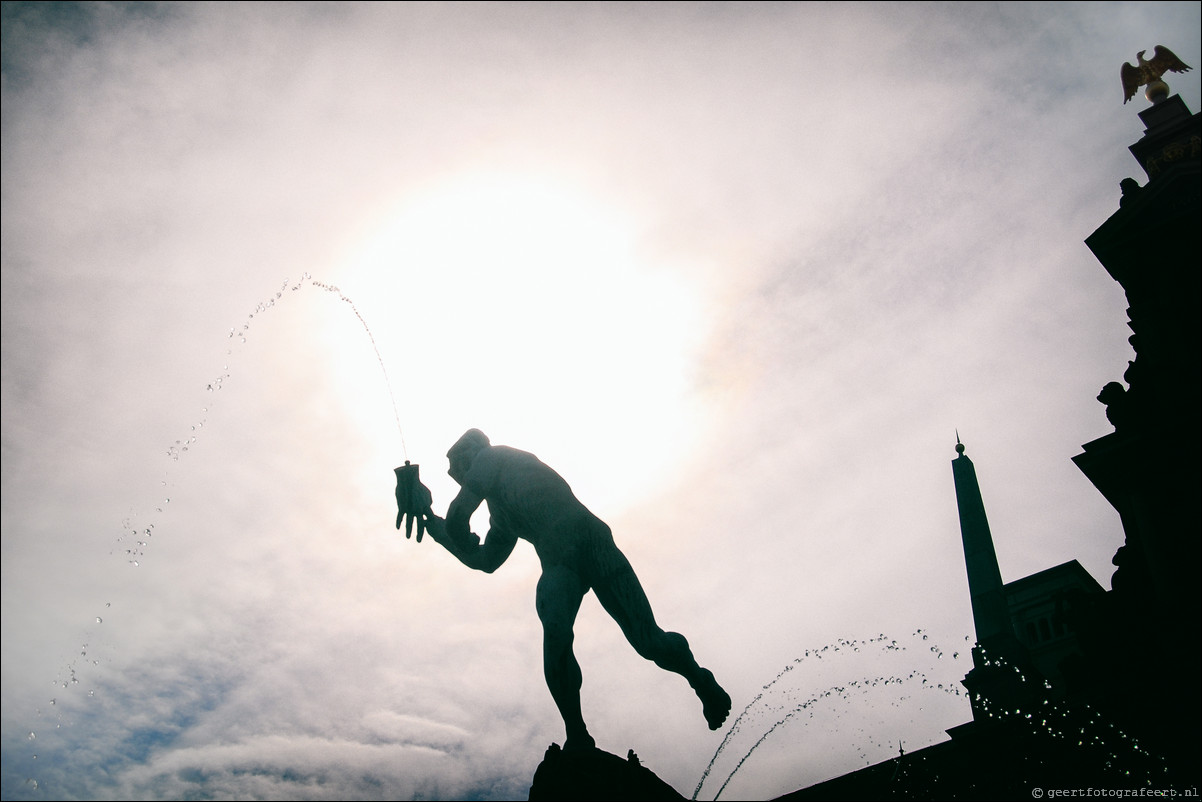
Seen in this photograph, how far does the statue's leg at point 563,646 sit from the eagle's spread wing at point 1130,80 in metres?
18.1

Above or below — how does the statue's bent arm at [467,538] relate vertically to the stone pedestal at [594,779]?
above

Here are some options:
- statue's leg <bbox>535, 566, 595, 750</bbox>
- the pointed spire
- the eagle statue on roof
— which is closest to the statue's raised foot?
statue's leg <bbox>535, 566, 595, 750</bbox>

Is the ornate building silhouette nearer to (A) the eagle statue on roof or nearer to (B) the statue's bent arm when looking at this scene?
(A) the eagle statue on roof

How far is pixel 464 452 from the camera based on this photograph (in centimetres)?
988

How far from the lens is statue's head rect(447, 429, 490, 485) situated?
987 cm

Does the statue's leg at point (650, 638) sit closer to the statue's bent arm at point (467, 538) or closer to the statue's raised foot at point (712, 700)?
the statue's raised foot at point (712, 700)

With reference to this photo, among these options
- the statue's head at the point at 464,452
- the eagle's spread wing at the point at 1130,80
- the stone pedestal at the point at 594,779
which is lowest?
the stone pedestal at the point at 594,779

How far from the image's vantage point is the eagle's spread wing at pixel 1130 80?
19.6 metres

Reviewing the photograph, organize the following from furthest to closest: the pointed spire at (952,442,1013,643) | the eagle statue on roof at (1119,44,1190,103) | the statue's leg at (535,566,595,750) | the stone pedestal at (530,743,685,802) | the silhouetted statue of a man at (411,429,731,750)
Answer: the pointed spire at (952,442,1013,643) → the eagle statue on roof at (1119,44,1190,103) → the silhouetted statue of a man at (411,429,731,750) → the statue's leg at (535,566,595,750) → the stone pedestal at (530,743,685,802)

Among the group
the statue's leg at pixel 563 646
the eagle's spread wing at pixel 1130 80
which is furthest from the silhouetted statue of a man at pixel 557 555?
the eagle's spread wing at pixel 1130 80

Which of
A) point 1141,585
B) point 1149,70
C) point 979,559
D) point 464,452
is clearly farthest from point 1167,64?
point 979,559

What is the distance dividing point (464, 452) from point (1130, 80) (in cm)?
1786

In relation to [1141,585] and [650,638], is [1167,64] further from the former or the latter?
[650,638]

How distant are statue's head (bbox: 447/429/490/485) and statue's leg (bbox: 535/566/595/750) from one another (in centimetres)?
185
